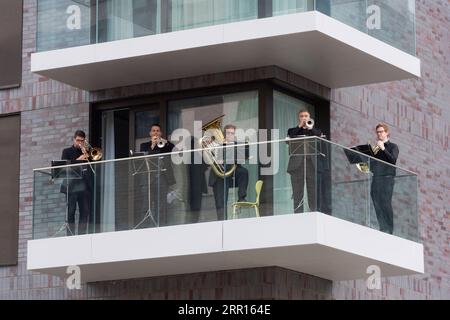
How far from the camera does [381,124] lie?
26984 millimetres

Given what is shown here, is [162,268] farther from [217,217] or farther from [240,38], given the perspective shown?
[240,38]

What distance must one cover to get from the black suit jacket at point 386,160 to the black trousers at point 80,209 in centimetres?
416

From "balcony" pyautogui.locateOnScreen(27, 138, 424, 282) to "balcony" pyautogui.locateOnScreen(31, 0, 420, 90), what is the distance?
1589mm

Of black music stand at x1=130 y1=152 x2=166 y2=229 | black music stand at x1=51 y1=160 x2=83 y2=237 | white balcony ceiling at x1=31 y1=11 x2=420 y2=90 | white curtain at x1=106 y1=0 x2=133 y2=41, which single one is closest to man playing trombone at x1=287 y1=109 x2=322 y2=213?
white balcony ceiling at x1=31 y1=11 x2=420 y2=90

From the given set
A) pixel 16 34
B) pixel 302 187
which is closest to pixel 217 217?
pixel 302 187

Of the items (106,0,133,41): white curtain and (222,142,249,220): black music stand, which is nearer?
(222,142,249,220): black music stand

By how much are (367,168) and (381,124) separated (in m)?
1.01

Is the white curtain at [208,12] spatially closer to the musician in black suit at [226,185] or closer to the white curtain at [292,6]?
the white curtain at [292,6]

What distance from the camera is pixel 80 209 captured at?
2658cm

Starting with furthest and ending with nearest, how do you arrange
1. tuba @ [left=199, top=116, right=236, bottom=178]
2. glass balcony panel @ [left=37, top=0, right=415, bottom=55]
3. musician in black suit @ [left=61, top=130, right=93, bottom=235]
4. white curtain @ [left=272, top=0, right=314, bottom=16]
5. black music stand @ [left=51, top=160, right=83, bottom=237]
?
1. black music stand @ [left=51, top=160, right=83, bottom=237]
2. musician in black suit @ [left=61, top=130, right=93, bottom=235]
3. glass balcony panel @ [left=37, top=0, right=415, bottom=55]
4. white curtain @ [left=272, top=0, right=314, bottom=16]
5. tuba @ [left=199, top=116, right=236, bottom=178]

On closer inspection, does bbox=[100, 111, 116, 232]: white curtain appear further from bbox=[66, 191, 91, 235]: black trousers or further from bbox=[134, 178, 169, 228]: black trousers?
bbox=[134, 178, 169, 228]: black trousers

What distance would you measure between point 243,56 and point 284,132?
54.0 inches

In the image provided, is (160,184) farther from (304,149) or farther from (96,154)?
(304,149)

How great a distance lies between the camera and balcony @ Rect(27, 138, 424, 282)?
2525 centimetres
